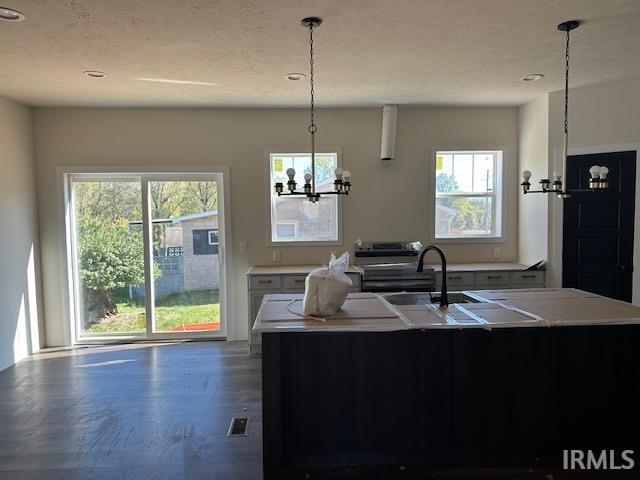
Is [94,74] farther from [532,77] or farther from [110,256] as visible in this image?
[532,77]

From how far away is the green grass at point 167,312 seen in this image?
5.04 m

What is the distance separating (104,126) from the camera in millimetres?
4816

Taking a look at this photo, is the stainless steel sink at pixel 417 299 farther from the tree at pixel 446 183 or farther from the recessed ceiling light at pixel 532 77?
the tree at pixel 446 183

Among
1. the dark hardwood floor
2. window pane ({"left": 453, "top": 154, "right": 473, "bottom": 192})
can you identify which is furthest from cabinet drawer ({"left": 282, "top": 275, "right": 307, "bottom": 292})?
window pane ({"left": 453, "top": 154, "right": 473, "bottom": 192})

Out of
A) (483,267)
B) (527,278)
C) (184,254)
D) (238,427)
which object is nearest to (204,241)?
(184,254)

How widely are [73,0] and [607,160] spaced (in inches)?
174

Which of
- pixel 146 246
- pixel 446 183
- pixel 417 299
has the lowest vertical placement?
pixel 417 299

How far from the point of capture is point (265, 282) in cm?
449

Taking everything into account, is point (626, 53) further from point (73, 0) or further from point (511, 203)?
point (73, 0)

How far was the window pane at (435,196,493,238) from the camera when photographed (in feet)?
16.9

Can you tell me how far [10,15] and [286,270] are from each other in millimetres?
3007

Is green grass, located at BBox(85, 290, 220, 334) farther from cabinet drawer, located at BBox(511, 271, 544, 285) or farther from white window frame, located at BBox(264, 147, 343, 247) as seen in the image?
cabinet drawer, located at BBox(511, 271, 544, 285)

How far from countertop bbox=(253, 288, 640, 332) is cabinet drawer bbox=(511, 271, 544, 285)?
1.68m

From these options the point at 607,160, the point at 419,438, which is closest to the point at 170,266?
the point at 419,438
